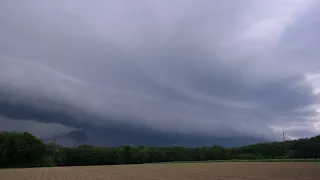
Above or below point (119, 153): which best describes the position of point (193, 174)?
below

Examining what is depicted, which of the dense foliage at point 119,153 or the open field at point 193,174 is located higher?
the dense foliage at point 119,153

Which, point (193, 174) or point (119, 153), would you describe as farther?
point (119, 153)

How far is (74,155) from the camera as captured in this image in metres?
174

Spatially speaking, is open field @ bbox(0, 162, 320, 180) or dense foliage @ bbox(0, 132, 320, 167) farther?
dense foliage @ bbox(0, 132, 320, 167)

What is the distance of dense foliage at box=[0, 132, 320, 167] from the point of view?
135 metres

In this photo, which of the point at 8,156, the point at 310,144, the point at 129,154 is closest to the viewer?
the point at 8,156

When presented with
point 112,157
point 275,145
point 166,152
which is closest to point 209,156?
point 166,152

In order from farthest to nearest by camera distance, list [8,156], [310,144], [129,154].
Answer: [129,154] < [310,144] < [8,156]

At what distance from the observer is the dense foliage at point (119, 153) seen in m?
135

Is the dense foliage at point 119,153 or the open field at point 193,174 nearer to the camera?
the open field at point 193,174

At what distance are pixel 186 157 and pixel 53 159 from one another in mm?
71917

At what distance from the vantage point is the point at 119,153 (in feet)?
587

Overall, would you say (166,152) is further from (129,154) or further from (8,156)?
(8,156)

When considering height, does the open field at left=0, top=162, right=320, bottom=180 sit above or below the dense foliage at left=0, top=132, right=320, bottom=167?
below
